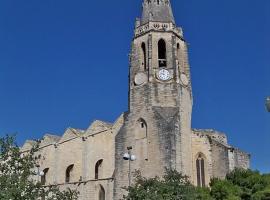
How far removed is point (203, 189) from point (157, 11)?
16.1 metres

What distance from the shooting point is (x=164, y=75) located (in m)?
42.4

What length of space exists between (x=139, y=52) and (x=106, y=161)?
9360mm

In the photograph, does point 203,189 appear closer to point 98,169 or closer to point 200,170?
point 200,170

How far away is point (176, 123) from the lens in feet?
131

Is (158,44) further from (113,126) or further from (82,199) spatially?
(82,199)

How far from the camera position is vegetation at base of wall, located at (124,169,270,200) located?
2917cm

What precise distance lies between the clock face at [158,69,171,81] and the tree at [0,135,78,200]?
19.9 m

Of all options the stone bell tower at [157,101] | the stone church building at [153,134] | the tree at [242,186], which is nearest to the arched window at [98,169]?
the stone church building at [153,134]

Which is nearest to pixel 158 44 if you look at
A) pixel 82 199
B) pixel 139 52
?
pixel 139 52

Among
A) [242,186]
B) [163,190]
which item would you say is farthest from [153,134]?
[163,190]

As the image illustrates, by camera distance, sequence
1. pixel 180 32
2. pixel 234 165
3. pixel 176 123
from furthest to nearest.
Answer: pixel 180 32, pixel 234 165, pixel 176 123

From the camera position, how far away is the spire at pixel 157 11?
45241 millimetres

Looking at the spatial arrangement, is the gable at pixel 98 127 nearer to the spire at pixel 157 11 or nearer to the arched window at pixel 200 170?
the arched window at pixel 200 170

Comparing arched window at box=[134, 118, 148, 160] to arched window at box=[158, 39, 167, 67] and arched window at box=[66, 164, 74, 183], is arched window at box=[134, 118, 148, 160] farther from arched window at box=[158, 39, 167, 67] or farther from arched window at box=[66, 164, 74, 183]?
arched window at box=[66, 164, 74, 183]
